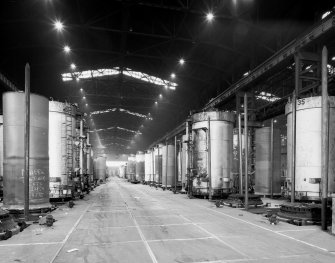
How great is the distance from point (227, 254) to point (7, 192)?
9.52 meters

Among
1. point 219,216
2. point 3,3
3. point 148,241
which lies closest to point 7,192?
point 148,241

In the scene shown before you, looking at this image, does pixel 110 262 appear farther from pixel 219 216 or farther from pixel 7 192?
pixel 7 192

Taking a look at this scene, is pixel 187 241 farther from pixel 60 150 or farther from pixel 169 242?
pixel 60 150

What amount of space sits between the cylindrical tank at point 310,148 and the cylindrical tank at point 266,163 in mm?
7502

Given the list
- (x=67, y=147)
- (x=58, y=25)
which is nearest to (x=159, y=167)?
(x=67, y=147)

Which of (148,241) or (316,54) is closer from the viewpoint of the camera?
(148,241)

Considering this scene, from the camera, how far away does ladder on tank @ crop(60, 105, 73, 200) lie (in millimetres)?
17737

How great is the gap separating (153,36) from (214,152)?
10141 mm

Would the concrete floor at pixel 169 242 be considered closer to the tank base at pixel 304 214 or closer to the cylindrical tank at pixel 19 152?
the tank base at pixel 304 214

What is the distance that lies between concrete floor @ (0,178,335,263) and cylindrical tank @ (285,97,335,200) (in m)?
3.16

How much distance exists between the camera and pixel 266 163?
2152 cm

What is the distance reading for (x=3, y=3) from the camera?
64.5 ft

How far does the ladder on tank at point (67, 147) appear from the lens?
17.7m

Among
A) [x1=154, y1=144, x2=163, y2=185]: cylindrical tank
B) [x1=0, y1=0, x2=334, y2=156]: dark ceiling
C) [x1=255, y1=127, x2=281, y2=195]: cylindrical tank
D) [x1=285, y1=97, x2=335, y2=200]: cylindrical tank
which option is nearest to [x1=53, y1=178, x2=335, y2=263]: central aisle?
[x1=285, y1=97, x2=335, y2=200]: cylindrical tank
